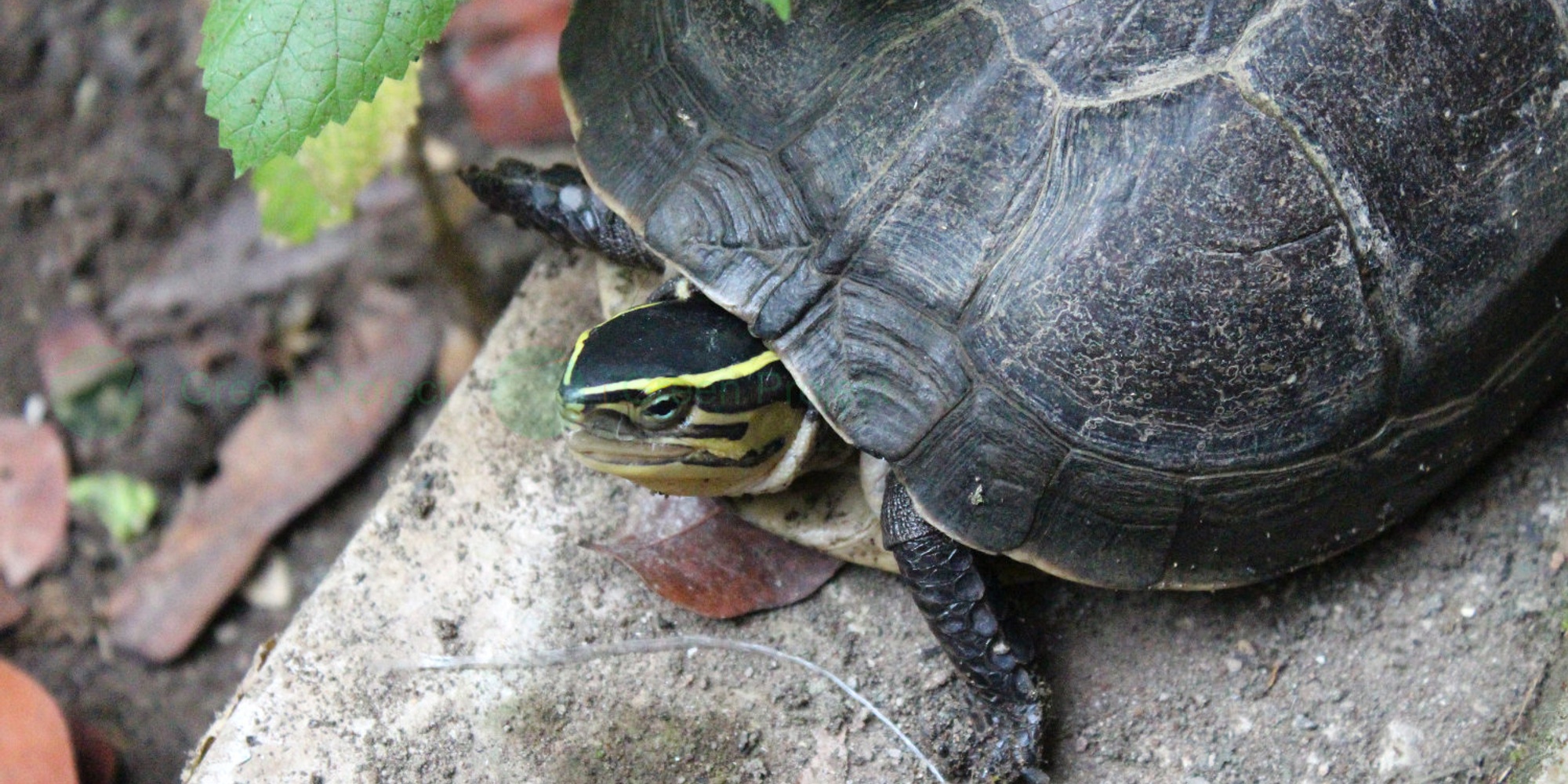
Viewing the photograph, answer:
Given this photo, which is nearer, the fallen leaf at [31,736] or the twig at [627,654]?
the twig at [627,654]

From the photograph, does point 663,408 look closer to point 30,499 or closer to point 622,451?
point 622,451

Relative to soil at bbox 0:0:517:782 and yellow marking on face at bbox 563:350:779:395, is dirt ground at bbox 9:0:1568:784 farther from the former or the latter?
soil at bbox 0:0:517:782

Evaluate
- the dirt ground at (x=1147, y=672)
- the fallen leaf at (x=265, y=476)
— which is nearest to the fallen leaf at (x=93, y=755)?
the fallen leaf at (x=265, y=476)

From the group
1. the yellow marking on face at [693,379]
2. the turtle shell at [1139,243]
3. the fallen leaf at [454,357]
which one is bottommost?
the fallen leaf at [454,357]

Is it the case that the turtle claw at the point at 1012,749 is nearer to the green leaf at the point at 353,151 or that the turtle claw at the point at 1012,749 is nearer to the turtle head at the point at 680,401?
the turtle head at the point at 680,401

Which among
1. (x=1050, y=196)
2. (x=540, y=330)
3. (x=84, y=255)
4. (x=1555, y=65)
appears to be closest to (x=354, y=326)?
(x=84, y=255)

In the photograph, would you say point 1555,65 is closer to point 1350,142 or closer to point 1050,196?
point 1350,142
